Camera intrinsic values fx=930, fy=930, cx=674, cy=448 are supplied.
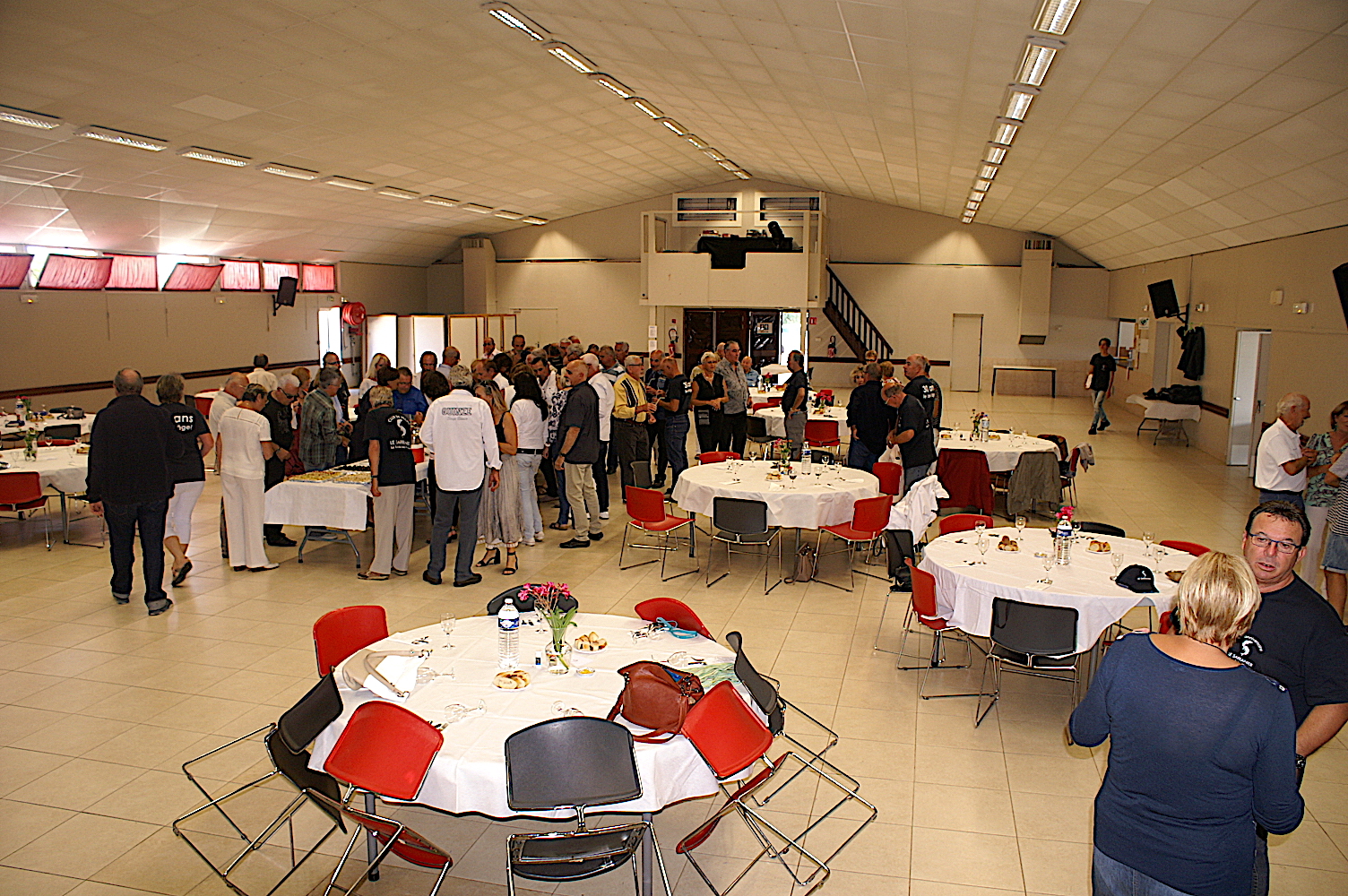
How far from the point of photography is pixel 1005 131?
33.8ft

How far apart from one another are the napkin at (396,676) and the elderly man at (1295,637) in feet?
10.1

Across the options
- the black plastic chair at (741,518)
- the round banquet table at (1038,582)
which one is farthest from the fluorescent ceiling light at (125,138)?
the round banquet table at (1038,582)

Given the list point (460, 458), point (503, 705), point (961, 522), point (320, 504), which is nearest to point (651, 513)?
point (460, 458)

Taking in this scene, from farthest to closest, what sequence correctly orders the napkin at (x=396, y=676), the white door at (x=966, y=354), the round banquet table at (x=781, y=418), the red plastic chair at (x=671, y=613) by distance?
the white door at (x=966, y=354) → the round banquet table at (x=781, y=418) → the red plastic chair at (x=671, y=613) → the napkin at (x=396, y=676)

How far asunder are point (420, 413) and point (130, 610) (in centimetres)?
349

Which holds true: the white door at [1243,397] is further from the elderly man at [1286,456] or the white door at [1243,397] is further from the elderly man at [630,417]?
the elderly man at [630,417]

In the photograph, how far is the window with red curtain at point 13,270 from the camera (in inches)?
515

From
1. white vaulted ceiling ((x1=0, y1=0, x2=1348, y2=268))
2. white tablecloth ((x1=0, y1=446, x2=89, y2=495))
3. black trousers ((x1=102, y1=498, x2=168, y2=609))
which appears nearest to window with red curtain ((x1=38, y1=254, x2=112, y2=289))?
white vaulted ceiling ((x1=0, y1=0, x2=1348, y2=268))

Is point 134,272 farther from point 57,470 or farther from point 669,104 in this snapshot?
point 669,104

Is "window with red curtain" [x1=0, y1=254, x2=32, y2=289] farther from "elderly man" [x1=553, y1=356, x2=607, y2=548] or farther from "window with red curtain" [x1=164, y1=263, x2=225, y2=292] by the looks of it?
"elderly man" [x1=553, y1=356, x2=607, y2=548]

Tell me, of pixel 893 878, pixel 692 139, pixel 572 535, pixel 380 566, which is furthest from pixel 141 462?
pixel 692 139

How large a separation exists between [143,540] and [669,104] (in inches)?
387

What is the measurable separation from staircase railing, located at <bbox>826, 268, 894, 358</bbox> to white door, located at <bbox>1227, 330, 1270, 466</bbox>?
10.2 meters

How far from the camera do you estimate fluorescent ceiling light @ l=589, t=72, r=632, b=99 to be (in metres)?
12.4
